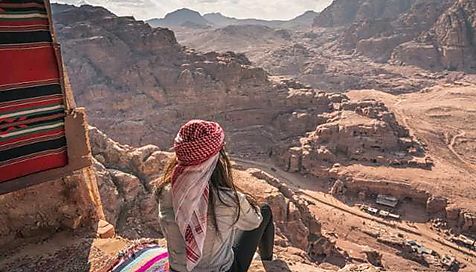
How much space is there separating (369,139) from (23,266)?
61.7 feet

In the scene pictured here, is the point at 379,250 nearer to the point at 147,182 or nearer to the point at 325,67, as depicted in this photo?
the point at 147,182

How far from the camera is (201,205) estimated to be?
2434 millimetres

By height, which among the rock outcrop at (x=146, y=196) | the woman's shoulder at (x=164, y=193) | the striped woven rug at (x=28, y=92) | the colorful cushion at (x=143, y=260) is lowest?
the rock outcrop at (x=146, y=196)

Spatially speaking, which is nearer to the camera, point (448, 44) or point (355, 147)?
point (355, 147)

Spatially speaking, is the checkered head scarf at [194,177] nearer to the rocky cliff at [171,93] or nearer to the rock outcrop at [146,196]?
the rock outcrop at [146,196]

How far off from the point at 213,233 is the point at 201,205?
0.23 metres

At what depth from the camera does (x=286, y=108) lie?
2517 centimetres

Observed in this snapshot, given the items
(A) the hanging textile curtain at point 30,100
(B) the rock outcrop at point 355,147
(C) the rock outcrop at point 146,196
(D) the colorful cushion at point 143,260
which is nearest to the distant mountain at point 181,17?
(B) the rock outcrop at point 355,147

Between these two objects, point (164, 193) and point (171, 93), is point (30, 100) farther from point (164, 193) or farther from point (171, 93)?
point (171, 93)

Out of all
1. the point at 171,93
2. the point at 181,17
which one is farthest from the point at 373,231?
the point at 181,17

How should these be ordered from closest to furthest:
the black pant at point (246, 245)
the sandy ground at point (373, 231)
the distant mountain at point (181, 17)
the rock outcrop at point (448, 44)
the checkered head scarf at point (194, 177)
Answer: the checkered head scarf at point (194, 177) → the black pant at point (246, 245) → the sandy ground at point (373, 231) → the rock outcrop at point (448, 44) → the distant mountain at point (181, 17)

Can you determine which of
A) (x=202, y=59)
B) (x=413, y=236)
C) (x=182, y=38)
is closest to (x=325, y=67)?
(x=202, y=59)

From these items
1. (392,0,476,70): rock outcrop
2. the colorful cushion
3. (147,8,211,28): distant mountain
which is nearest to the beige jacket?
the colorful cushion

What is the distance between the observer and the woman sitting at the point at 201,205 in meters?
2.35
